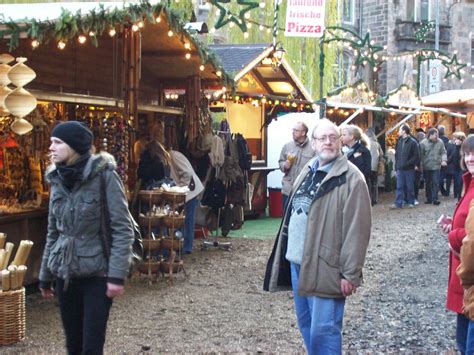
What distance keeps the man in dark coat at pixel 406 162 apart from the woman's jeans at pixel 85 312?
44.2 feet

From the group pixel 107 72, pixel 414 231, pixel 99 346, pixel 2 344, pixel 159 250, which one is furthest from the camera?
pixel 414 231

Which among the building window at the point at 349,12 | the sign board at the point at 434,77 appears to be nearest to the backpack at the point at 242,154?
the sign board at the point at 434,77

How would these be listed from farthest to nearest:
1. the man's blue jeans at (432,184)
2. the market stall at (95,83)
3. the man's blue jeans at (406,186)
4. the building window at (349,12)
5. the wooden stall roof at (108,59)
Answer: the building window at (349,12) → the man's blue jeans at (432,184) → the man's blue jeans at (406,186) → the wooden stall roof at (108,59) → the market stall at (95,83)

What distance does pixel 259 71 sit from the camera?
15.6 m

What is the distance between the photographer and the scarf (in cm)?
438

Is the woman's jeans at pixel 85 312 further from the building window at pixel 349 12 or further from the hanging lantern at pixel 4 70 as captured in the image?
the building window at pixel 349 12

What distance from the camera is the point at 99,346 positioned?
437cm

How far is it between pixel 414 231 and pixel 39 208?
732 centimetres

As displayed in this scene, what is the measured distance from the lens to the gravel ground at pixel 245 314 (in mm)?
6492

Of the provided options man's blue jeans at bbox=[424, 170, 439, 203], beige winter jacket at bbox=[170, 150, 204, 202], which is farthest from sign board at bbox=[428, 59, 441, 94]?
beige winter jacket at bbox=[170, 150, 204, 202]

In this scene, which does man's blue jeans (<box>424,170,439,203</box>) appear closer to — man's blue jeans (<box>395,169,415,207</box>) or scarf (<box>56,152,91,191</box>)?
man's blue jeans (<box>395,169,415,207</box>)

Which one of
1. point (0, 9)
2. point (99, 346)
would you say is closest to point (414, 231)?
point (0, 9)

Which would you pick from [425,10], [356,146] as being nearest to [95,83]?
[356,146]

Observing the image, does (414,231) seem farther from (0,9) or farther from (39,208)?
(0,9)
